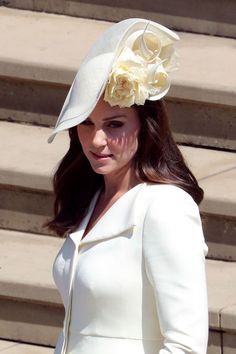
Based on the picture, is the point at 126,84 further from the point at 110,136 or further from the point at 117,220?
the point at 117,220

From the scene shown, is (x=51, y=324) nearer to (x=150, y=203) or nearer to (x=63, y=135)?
(x=63, y=135)

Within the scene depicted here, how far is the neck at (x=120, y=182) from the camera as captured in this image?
2.91m

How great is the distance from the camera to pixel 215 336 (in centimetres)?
428

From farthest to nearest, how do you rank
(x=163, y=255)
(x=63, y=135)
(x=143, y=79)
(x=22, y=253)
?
(x=63, y=135) < (x=22, y=253) < (x=143, y=79) < (x=163, y=255)

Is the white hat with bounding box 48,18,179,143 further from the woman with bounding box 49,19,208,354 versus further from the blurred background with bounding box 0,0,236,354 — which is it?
the blurred background with bounding box 0,0,236,354

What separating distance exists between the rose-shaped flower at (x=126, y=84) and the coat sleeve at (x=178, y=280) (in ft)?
0.91

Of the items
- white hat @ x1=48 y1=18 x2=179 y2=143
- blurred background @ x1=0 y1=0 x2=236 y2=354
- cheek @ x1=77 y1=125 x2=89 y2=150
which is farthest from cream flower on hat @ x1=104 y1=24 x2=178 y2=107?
blurred background @ x1=0 y1=0 x2=236 y2=354

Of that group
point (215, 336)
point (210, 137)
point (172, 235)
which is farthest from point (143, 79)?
point (210, 137)

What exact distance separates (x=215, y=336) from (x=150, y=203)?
1.60m

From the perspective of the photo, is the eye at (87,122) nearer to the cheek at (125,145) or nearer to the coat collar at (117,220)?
the cheek at (125,145)

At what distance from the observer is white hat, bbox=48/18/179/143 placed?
2785 mm

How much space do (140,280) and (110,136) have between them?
1.14 ft

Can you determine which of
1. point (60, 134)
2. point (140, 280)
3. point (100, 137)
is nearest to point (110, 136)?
point (100, 137)

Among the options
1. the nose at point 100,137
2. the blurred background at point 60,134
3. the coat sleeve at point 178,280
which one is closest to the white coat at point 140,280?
the coat sleeve at point 178,280
